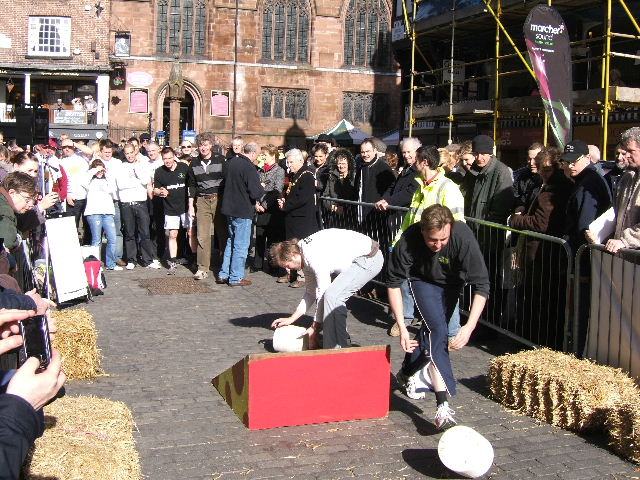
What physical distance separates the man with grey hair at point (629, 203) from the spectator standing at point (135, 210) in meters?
8.67

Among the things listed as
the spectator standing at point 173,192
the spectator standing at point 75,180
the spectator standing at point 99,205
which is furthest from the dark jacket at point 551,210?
the spectator standing at point 75,180

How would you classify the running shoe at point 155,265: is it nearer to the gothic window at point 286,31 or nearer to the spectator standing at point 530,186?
the spectator standing at point 530,186

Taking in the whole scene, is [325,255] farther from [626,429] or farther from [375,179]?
[375,179]

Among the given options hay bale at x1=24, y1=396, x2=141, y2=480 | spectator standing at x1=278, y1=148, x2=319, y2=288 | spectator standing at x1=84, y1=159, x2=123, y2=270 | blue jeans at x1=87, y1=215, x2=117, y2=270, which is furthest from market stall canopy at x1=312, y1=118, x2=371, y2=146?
hay bale at x1=24, y1=396, x2=141, y2=480

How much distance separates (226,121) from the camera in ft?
151

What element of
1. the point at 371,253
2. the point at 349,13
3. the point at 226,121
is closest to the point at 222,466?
the point at 371,253

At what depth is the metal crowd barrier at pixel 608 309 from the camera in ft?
21.6

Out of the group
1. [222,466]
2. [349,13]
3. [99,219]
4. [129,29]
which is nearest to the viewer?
[222,466]

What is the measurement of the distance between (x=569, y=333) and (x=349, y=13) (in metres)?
43.8

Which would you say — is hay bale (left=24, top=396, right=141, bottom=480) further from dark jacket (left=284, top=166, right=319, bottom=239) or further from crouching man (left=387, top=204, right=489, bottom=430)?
dark jacket (left=284, top=166, right=319, bottom=239)

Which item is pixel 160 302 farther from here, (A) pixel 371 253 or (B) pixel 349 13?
(B) pixel 349 13

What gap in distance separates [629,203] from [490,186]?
2.37 m

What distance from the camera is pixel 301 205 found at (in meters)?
12.3

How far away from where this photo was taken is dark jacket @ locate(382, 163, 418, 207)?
33.7ft
